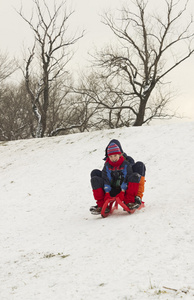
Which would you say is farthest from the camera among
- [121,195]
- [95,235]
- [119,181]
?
[119,181]

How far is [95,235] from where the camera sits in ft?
15.3

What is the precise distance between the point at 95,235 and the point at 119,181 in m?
1.52

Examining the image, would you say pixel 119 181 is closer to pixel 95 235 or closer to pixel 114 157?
pixel 114 157

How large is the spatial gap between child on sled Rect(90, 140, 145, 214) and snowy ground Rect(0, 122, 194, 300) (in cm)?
34

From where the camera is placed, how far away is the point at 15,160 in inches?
543

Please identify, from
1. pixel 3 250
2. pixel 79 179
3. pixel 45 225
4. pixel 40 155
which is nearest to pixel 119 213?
pixel 45 225

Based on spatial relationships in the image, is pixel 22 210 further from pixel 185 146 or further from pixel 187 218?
pixel 185 146

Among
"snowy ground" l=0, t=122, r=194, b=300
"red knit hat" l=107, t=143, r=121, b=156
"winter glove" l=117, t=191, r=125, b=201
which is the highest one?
"red knit hat" l=107, t=143, r=121, b=156

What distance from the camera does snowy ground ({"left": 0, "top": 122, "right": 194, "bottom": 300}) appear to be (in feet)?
9.61

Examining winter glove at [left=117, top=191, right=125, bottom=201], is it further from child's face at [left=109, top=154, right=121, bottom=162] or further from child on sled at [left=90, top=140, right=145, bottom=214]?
child's face at [left=109, top=154, right=121, bottom=162]

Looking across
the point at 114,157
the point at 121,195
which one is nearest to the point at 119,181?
the point at 121,195

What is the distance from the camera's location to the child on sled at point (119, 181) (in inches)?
222

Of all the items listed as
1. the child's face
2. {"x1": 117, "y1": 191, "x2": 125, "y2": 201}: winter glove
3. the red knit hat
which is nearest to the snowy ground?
{"x1": 117, "y1": 191, "x2": 125, "y2": 201}: winter glove

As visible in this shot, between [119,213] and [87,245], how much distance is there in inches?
69.1
